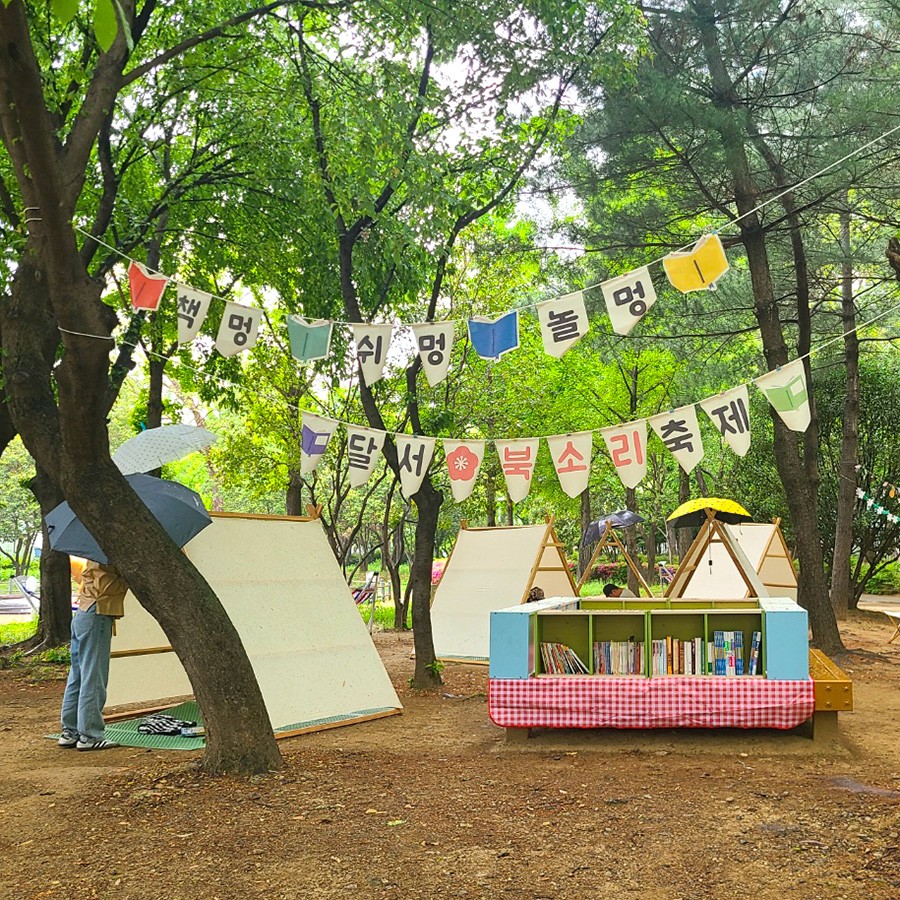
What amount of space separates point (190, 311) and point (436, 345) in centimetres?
180

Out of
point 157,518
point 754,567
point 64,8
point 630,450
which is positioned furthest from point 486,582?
point 64,8

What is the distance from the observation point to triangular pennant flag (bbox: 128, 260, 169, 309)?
6555 millimetres

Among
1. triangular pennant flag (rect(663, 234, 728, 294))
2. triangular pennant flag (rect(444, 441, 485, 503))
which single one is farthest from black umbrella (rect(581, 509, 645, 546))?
triangular pennant flag (rect(663, 234, 728, 294))

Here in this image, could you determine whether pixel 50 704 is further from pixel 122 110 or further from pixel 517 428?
pixel 517 428

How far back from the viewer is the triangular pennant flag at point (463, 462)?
7613 millimetres

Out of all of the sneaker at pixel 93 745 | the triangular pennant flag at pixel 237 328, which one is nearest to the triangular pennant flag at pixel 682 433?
the triangular pennant flag at pixel 237 328

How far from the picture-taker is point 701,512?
12172mm

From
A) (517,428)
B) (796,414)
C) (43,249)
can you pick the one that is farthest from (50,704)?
(517,428)

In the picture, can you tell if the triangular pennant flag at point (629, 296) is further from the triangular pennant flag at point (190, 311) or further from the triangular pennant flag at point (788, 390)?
the triangular pennant flag at point (190, 311)

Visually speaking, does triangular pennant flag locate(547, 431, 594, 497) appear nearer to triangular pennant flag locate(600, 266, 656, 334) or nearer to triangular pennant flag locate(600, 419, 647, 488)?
triangular pennant flag locate(600, 419, 647, 488)

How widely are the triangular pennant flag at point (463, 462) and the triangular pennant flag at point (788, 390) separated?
7.46ft

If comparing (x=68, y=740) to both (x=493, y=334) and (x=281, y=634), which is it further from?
(x=493, y=334)

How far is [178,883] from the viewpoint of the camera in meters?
3.40

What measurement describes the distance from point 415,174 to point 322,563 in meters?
3.11
